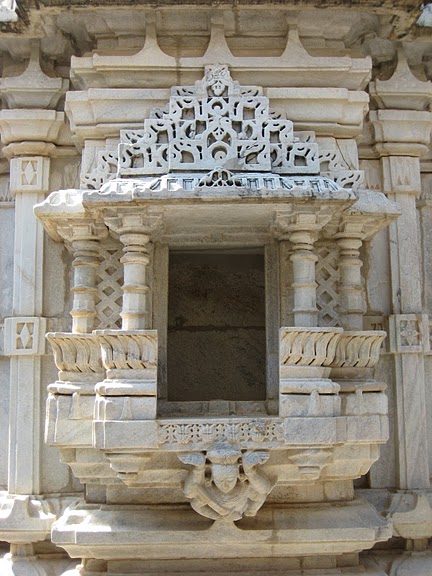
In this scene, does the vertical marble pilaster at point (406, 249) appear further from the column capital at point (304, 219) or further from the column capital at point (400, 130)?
the column capital at point (304, 219)

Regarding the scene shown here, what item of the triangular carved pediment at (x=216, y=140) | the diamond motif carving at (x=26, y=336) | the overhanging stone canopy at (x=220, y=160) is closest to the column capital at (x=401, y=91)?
the overhanging stone canopy at (x=220, y=160)

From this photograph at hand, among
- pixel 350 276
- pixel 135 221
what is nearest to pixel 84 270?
pixel 135 221

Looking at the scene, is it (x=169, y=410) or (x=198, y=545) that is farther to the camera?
(x=169, y=410)

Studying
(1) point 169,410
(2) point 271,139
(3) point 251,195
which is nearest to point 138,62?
(2) point 271,139

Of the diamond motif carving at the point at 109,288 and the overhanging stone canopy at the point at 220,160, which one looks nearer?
the overhanging stone canopy at the point at 220,160

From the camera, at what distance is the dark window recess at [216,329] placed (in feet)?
19.7

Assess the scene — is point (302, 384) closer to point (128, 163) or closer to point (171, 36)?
point (128, 163)

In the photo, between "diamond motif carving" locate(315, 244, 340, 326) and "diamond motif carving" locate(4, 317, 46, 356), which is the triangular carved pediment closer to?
"diamond motif carving" locate(315, 244, 340, 326)

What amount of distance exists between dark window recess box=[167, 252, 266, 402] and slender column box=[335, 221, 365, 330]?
153 centimetres

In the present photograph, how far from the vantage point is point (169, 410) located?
14.4ft

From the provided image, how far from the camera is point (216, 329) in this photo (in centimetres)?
632

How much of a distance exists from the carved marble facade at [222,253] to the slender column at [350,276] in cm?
1

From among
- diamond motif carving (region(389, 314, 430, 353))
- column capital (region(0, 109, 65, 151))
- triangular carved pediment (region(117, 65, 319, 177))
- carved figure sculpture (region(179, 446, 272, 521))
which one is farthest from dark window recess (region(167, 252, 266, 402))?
carved figure sculpture (region(179, 446, 272, 521))

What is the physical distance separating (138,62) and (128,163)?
0.83m
